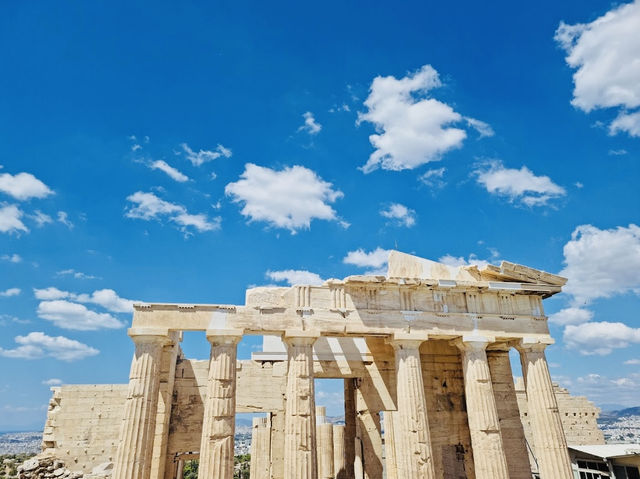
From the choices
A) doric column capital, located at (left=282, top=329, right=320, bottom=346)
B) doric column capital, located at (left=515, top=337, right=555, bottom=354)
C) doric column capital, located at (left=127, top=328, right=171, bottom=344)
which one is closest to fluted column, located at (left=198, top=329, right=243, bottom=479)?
doric column capital, located at (left=127, top=328, right=171, bottom=344)

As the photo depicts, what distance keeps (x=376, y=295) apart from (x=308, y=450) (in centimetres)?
530

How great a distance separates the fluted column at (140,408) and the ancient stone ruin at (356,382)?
0.03m

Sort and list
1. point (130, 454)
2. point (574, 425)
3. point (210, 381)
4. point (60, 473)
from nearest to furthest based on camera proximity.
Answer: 1. point (130, 454)
2. point (210, 381)
3. point (60, 473)
4. point (574, 425)

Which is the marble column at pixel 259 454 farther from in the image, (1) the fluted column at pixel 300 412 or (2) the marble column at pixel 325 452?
(1) the fluted column at pixel 300 412

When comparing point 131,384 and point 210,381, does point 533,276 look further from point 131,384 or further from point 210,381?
point 131,384

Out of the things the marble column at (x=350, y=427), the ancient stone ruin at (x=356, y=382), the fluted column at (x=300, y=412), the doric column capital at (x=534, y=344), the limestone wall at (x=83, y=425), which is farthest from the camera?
the marble column at (x=350, y=427)

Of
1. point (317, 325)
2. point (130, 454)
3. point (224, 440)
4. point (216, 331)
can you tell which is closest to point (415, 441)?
point (317, 325)

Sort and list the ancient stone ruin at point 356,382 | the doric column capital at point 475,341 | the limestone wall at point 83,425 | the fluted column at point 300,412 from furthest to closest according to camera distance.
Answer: the limestone wall at point 83,425 < the doric column capital at point 475,341 < the ancient stone ruin at point 356,382 < the fluted column at point 300,412

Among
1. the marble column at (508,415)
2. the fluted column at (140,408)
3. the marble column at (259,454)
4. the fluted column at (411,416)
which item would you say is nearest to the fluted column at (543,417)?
the marble column at (508,415)

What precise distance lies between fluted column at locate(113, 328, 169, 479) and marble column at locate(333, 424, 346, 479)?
41.8 feet

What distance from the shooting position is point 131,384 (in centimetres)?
1298

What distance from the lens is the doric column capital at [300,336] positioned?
1397 cm

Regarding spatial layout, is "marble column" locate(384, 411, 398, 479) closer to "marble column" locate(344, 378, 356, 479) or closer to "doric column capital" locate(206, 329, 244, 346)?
"marble column" locate(344, 378, 356, 479)

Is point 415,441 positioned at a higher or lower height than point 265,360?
lower
